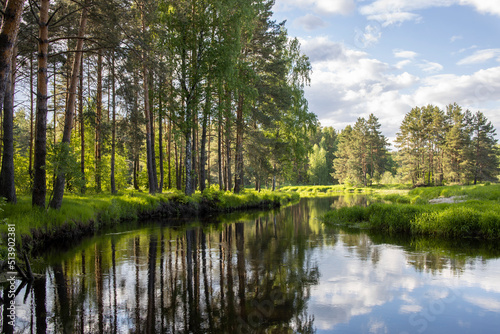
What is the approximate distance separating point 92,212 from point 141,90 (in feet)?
24.8

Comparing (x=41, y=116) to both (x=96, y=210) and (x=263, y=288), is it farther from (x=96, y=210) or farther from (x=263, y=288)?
(x=263, y=288)

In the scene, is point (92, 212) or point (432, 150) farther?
point (432, 150)

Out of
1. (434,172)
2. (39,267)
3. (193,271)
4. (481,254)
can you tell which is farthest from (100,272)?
(434,172)

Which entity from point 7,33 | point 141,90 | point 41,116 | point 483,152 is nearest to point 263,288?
point 7,33

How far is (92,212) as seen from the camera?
45.9 feet

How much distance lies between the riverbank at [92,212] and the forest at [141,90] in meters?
0.80

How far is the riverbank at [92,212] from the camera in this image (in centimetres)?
984

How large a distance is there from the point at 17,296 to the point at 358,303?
6.55m

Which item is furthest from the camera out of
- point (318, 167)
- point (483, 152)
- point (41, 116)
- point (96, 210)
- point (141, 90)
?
point (318, 167)

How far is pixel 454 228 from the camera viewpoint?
1305 centimetres

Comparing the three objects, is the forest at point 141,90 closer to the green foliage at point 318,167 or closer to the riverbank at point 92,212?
the riverbank at point 92,212

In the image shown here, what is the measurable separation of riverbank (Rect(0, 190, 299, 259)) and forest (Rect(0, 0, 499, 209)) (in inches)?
31.3

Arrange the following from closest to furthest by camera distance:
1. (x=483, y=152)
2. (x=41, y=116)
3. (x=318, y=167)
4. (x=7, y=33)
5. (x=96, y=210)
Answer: (x=7, y=33), (x=41, y=116), (x=96, y=210), (x=483, y=152), (x=318, y=167)

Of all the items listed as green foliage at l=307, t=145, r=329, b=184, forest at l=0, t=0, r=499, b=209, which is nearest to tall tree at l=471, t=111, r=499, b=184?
green foliage at l=307, t=145, r=329, b=184
